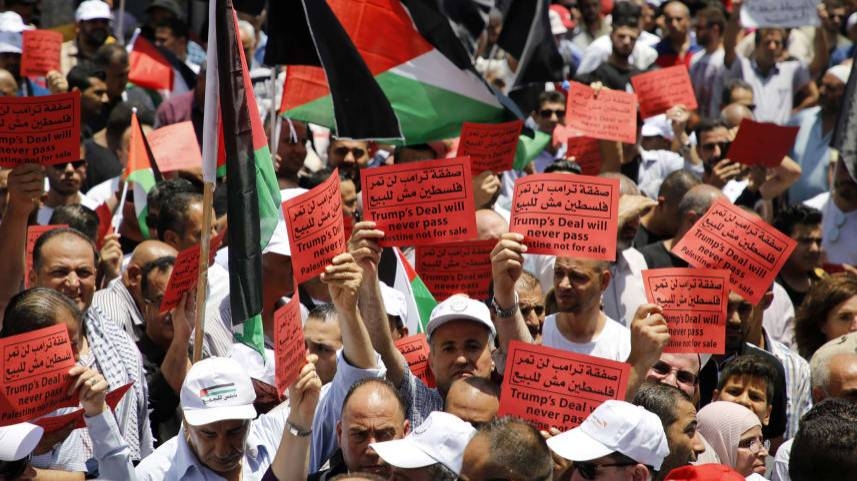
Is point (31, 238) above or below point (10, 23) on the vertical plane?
below

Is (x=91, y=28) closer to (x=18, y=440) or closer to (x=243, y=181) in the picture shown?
(x=243, y=181)

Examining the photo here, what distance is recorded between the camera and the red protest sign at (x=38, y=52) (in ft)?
40.5

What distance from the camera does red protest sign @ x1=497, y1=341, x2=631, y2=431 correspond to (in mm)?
5840

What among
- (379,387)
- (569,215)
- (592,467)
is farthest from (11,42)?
(592,467)

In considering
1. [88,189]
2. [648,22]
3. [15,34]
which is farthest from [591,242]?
[648,22]

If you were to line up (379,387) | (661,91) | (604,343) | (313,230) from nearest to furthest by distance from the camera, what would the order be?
(379,387), (313,230), (604,343), (661,91)

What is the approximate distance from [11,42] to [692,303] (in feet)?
26.6

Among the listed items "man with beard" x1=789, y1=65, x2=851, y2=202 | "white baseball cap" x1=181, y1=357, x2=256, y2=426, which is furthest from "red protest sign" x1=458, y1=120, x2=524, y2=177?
"man with beard" x1=789, y1=65, x2=851, y2=202

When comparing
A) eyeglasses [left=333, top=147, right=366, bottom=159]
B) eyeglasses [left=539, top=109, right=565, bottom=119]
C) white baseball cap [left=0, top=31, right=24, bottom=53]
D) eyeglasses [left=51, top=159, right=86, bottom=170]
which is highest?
white baseball cap [left=0, top=31, right=24, bottom=53]

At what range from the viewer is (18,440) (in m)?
5.22

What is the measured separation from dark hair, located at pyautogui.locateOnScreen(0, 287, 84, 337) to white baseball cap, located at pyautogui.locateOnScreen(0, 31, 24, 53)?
7003 mm

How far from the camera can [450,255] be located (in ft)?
23.8

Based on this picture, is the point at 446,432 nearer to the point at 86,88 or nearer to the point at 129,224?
the point at 129,224

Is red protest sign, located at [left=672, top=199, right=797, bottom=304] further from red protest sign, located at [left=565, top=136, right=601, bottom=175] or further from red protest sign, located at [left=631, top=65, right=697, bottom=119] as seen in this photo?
red protest sign, located at [left=631, top=65, right=697, bottom=119]
